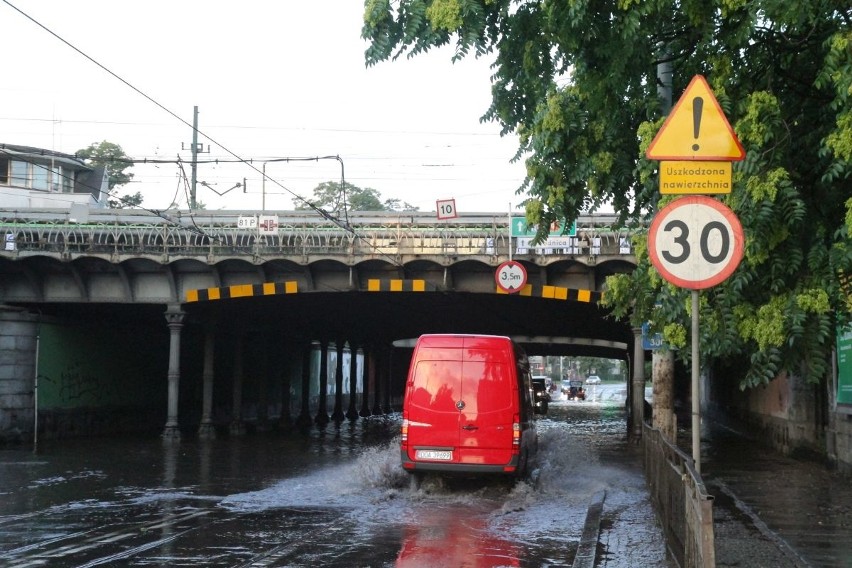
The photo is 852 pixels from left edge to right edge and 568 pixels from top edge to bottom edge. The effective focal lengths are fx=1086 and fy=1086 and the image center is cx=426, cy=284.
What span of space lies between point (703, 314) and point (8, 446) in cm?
2662

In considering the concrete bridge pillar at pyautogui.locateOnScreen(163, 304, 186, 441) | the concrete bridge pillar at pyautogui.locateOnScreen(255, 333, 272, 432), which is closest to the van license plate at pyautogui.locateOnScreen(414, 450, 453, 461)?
the concrete bridge pillar at pyautogui.locateOnScreen(163, 304, 186, 441)

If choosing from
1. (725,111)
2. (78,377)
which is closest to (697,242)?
(725,111)

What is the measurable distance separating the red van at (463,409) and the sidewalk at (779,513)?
10.1ft

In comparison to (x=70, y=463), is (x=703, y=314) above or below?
above

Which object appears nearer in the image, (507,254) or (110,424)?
(507,254)

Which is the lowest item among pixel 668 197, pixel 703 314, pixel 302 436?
pixel 302 436

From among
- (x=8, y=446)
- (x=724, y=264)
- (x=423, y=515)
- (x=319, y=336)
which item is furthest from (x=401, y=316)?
(x=724, y=264)

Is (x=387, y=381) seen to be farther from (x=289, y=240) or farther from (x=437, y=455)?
(x=437, y=455)

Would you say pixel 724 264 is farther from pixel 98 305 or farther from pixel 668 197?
pixel 98 305

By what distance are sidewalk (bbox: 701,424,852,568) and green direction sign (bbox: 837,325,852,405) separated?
134 cm

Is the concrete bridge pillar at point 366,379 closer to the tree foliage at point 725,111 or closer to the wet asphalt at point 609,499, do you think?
the wet asphalt at point 609,499

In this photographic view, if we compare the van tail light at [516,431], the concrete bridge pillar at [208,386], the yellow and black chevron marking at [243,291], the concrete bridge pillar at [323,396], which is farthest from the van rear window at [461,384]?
the concrete bridge pillar at [323,396]

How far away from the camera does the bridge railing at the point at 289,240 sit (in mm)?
31000

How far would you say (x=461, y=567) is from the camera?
982cm
